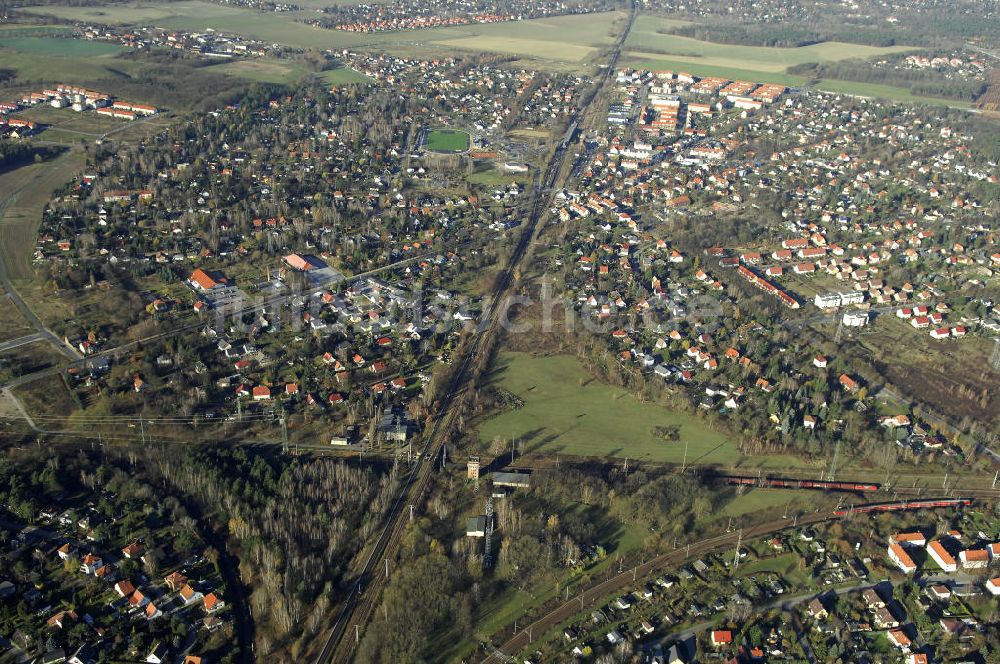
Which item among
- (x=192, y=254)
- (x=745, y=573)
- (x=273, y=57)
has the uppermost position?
(x=273, y=57)

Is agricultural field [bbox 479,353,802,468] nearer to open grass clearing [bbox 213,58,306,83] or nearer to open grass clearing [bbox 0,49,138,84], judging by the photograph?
open grass clearing [bbox 213,58,306,83]

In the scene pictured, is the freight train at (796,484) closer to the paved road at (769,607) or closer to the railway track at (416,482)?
the paved road at (769,607)

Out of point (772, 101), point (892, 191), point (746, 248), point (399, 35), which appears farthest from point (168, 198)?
point (399, 35)

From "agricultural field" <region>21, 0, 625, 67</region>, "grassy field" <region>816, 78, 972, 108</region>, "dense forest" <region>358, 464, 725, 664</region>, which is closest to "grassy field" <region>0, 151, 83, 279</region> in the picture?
"dense forest" <region>358, 464, 725, 664</region>

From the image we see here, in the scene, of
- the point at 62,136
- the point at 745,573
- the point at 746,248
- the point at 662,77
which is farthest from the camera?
the point at 662,77

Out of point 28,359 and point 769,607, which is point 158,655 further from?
point 28,359

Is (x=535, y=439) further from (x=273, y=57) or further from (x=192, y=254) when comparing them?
(x=273, y=57)

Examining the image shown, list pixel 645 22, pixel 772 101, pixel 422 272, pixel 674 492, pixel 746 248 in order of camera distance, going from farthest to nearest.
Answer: pixel 645 22, pixel 772 101, pixel 746 248, pixel 422 272, pixel 674 492
